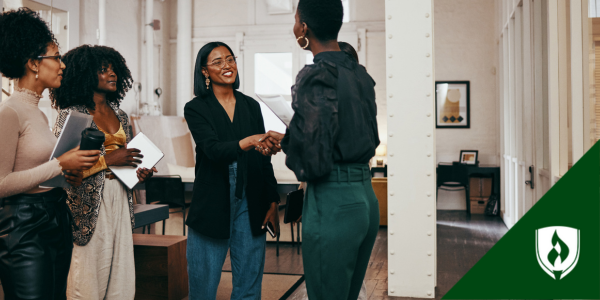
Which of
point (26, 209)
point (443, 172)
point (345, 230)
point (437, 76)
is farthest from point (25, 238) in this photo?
point (437, 76)

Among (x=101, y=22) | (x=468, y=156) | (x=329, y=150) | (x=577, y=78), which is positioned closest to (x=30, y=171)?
(x=329, y=150)

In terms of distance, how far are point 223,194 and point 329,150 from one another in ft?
2.36

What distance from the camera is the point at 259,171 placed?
2035 mm

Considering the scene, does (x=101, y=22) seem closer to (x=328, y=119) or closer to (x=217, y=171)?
(x=217, y=171)

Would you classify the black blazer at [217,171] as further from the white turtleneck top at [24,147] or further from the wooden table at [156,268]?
the wooden table at [156,268]

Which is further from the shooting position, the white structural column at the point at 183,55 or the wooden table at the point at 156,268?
the white structural column at the point at 183,55

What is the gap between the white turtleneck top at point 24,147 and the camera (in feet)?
5.14

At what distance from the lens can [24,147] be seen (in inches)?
64.6

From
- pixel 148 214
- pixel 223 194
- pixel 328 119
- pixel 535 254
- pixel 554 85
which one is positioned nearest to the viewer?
pixel 328 119

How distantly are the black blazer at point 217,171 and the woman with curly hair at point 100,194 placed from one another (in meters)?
0.44

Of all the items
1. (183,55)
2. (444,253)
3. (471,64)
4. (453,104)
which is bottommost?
(444,253)

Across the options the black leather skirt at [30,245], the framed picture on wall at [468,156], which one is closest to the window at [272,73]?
the framed picture on wall at [468,156]

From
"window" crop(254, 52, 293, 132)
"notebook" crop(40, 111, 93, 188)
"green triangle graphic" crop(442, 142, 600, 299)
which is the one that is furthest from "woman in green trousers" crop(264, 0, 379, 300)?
"window" crop(254, 52, 293, 132)

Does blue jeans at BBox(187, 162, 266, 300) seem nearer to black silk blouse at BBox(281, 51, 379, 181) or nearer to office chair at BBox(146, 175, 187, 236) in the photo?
black silk blouse at BBox(281, 51, 379, 181)
